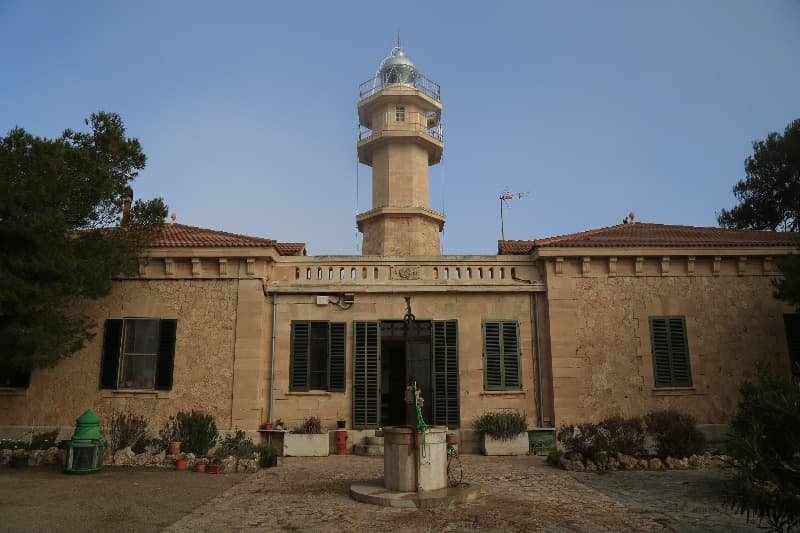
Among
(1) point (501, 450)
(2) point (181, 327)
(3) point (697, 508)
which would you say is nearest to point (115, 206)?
(2) point (181, 327)

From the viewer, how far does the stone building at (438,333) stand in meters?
13.9

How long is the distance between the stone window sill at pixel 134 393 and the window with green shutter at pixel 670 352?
11651 mm

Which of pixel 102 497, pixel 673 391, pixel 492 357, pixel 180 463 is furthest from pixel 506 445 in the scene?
pixel 102 497

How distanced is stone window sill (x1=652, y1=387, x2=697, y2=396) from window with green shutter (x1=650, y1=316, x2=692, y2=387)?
85mm

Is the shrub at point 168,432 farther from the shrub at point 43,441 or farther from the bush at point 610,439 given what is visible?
the bush at point 610,439

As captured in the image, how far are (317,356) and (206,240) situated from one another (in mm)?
4022

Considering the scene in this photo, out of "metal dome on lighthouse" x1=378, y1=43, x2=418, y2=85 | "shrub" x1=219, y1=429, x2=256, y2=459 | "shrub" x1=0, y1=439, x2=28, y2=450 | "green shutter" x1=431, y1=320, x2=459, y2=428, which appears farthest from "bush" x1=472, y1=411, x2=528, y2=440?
"metal dome on lighthouse" x1=378, y1=43, x2=418, y2=85

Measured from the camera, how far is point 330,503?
Result: 8.42 m

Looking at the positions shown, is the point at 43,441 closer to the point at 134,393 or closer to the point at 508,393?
the point at 134,393

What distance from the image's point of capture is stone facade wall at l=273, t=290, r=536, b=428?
14.1m

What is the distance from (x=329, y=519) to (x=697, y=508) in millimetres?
4965

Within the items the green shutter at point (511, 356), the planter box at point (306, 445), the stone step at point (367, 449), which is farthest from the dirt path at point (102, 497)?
the green shutter at point (511, 356)

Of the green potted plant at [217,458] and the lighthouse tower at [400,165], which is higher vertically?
the lighthouse tower at [400,165]

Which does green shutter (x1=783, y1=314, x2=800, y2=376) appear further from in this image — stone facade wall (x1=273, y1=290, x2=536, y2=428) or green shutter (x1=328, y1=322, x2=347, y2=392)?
green shutter (x1=328, y1=322, x2=347, y2=392)
